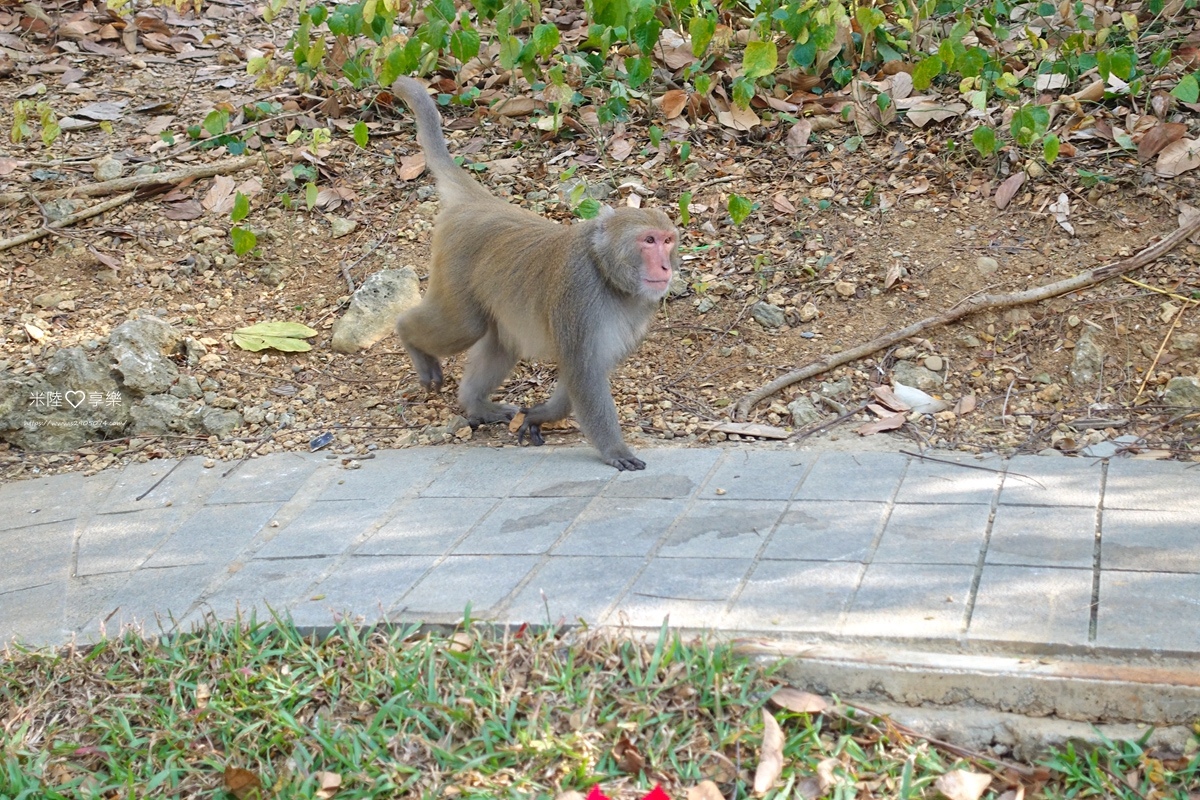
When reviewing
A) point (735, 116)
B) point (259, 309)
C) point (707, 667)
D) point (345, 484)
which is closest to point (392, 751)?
point (707, 667)

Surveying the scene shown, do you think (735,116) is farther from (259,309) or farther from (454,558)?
(454,558)

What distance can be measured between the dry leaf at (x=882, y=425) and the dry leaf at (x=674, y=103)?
10.1 feet

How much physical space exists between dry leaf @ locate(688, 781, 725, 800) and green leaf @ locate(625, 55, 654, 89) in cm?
500

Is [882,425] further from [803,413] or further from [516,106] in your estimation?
[516,106]

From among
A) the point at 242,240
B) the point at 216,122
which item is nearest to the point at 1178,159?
the point at 242,240

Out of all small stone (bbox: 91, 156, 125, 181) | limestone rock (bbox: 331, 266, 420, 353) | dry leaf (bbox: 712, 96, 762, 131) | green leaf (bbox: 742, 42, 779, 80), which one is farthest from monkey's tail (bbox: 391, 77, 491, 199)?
small stone (bbox: 91, 156, 125, 181)

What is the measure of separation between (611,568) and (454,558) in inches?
22.4

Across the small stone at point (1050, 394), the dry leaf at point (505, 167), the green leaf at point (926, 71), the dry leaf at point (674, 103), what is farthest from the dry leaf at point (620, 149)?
the small stone at point (1050, 394)

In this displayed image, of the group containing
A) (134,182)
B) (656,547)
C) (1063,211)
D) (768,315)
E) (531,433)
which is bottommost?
(531,433)

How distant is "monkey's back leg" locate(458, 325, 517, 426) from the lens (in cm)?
561

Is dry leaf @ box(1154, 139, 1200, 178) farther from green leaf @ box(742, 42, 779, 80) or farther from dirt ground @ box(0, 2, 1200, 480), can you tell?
green leaf @ box(742, 42, 779, 80)

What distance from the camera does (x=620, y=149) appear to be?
23.8 ft

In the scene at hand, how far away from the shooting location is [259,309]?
669cm

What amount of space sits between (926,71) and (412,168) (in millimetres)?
3078
